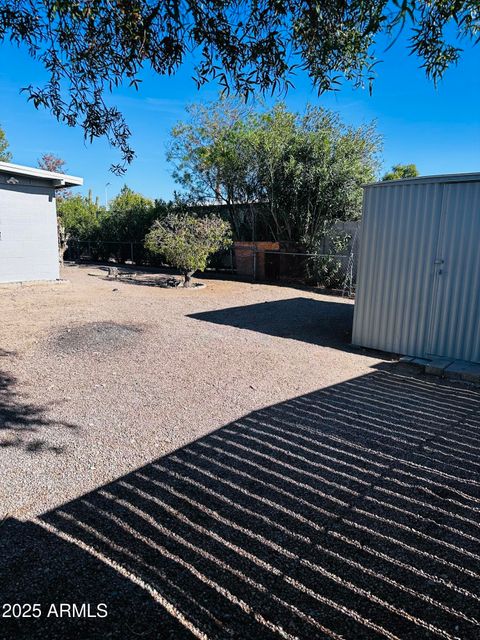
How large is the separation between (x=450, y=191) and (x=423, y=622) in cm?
503

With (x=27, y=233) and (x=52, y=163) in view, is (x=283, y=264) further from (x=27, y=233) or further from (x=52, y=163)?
(x=52, y=163)

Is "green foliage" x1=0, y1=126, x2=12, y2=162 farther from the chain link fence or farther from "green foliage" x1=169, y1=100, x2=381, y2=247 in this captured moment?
"green foliage" x1=169, y1=100, x2=381, y2=247

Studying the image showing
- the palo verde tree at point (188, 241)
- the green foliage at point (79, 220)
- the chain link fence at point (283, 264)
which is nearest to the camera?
the palo verde tree at point (188, 241)

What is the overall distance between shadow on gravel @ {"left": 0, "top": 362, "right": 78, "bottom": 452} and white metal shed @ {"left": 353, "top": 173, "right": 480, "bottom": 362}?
4.59 metres

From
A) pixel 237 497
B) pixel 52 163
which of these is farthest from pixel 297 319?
pixel 52 163

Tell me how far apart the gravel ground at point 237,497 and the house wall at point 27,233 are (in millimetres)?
7550

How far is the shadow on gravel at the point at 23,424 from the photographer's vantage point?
3086mm

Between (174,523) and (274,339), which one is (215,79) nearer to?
(174,523)

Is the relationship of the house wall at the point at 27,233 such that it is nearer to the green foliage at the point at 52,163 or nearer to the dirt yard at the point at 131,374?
the dirt yard at the point at 131,374

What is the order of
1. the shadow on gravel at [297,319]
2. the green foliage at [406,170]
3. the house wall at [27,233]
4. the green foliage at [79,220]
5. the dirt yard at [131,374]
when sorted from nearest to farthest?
the dirt yard at [131,374] → the shadow on gravel at [297,319] → the house wall at [27,233] → the green foliage at [79,220] → the green foliage at [406,170]

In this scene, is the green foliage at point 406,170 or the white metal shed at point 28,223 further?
the green foliage at point 406,170

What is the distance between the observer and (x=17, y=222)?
1171cm

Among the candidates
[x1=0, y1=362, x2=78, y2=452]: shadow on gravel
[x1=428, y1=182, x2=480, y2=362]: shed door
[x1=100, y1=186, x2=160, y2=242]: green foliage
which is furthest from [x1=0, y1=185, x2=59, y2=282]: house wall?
[x1=428, y1=182, x2=480, y2=362]: shed door

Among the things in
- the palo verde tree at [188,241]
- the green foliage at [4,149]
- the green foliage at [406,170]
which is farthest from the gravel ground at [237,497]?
the green foliage at [406,170]
